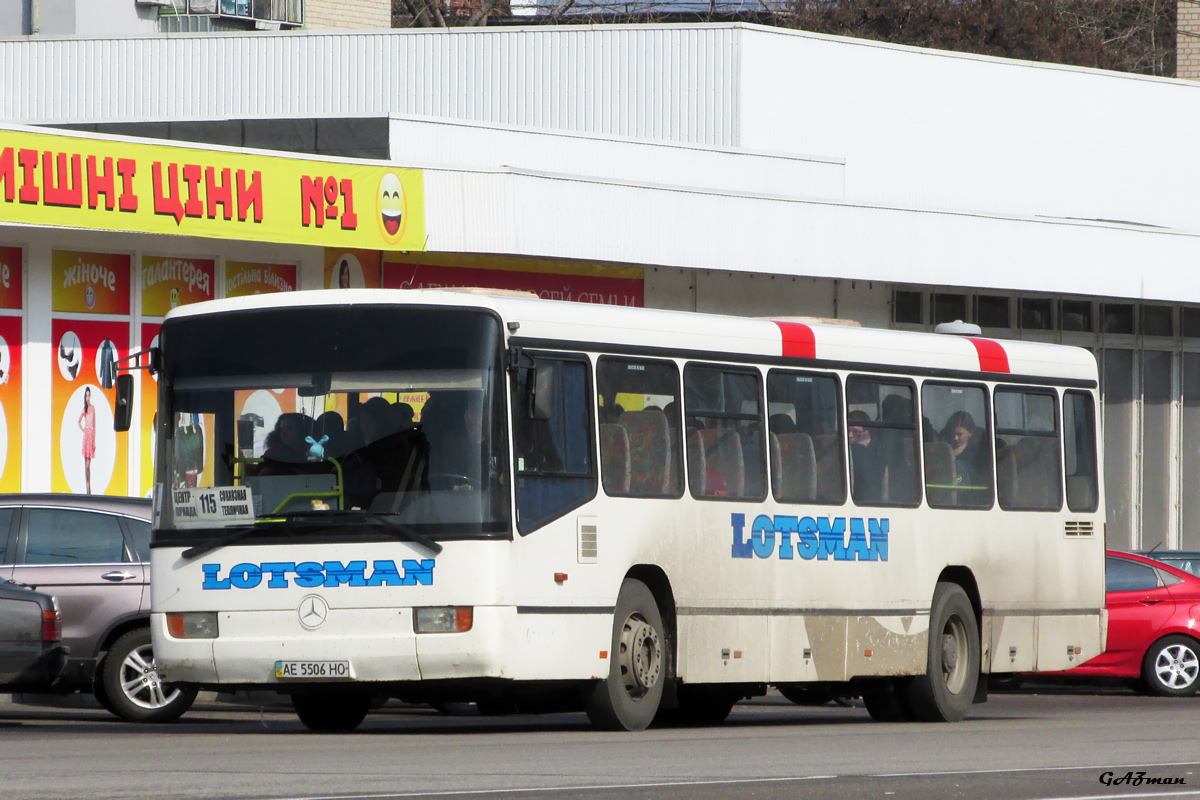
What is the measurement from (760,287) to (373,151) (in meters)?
6.02

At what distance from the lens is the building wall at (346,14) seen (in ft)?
147

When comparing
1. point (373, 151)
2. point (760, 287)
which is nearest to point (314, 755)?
point (373, 151)

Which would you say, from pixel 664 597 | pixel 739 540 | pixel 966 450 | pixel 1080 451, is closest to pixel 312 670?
pixel 664 597

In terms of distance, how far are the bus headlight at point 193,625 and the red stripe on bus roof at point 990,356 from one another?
6.66 m

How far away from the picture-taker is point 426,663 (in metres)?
12.3

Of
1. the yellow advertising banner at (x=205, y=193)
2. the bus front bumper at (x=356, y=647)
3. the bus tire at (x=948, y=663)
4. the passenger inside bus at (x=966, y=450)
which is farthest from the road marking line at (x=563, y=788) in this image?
the yellow advertising banner at (x=205, y=193)

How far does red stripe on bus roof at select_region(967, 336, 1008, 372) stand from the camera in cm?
1655

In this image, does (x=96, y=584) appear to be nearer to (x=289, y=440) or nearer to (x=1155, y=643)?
(x=289, y=440)

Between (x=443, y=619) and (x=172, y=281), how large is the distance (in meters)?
11.9

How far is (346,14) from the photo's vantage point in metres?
45.7

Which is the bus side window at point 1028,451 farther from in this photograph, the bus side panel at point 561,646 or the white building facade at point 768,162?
the white building facade at point 768,162

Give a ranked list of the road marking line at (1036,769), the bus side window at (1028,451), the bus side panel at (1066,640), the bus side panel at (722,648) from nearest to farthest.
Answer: the road marking line at (1036,769)
the bus side panel at (722,648)
the bus side window at (1028,451)
the bus side panel at (1066,640)

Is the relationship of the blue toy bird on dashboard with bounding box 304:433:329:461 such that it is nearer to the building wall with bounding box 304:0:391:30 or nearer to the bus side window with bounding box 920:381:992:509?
the bus side window with bounding box 920:381:992:509

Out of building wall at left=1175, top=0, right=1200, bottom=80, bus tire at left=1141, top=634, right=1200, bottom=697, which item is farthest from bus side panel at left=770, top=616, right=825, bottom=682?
building wall at left=1175, top=0, right=1200, bottom=80
